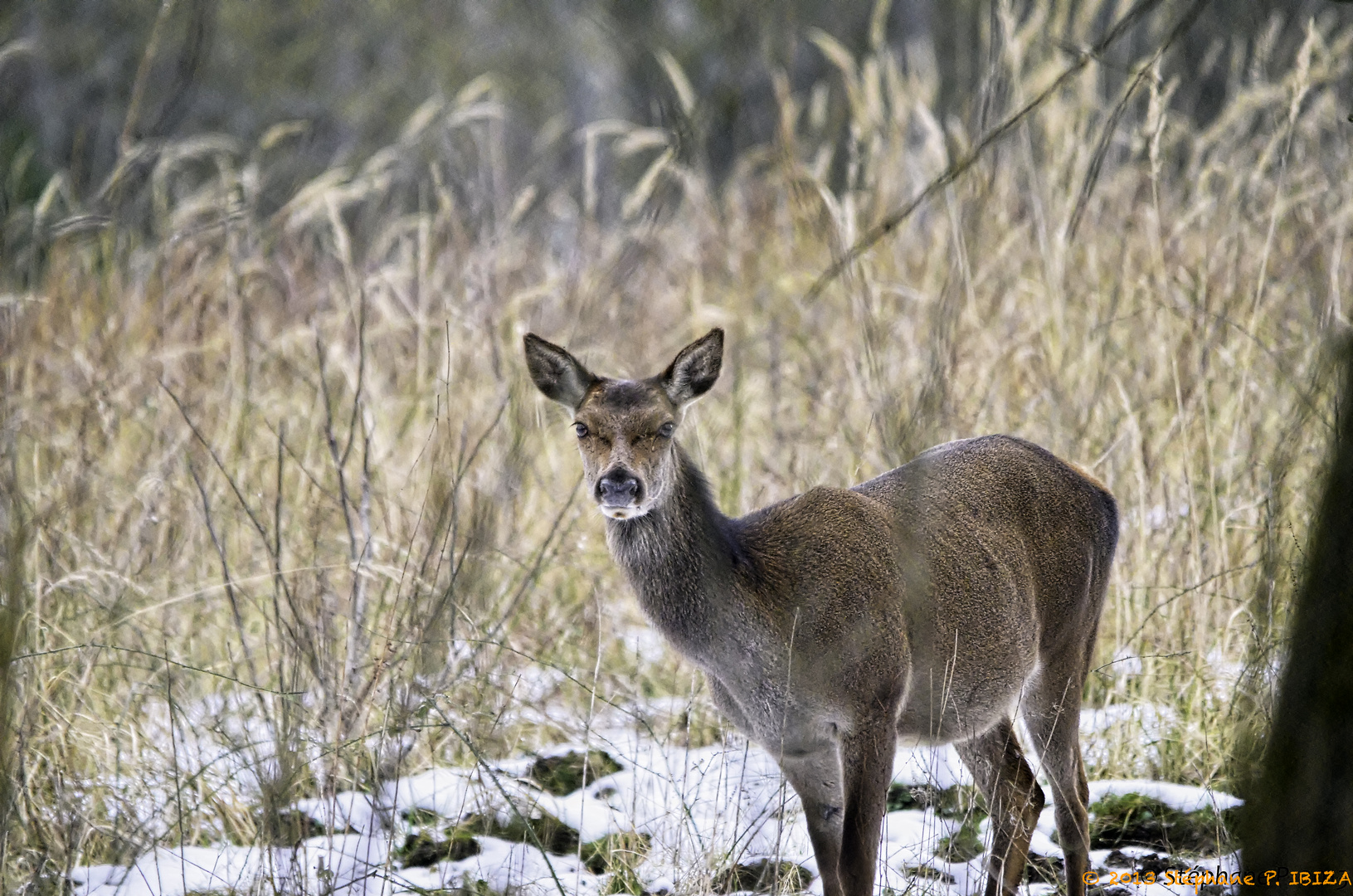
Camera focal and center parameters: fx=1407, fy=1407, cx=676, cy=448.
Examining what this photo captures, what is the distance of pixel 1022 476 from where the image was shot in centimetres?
425

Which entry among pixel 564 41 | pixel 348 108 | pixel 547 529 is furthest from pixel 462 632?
pixel 348 108

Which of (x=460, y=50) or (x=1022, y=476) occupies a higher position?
(x=460, y=50)

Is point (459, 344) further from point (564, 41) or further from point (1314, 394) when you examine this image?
point (564, 41)

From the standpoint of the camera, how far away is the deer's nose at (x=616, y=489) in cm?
376

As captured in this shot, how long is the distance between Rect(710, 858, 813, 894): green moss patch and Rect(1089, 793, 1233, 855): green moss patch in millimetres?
924

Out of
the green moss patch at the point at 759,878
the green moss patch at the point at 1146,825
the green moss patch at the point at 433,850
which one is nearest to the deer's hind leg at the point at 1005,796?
the green moss patch at the point at 1146,825

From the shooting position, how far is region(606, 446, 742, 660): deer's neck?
382 cm

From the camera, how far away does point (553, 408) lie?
5.93 meters

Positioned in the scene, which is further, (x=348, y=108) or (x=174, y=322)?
(x=348, y=108)

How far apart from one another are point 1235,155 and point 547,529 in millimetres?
3934

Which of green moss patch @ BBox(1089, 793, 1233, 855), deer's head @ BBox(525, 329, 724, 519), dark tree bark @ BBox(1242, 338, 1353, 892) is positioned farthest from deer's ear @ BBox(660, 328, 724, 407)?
dark tree bark @ BBox(1242, 338, 1353, 892)

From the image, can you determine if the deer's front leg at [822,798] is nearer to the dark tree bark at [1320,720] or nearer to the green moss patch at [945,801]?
the green moss patch at [945,801]

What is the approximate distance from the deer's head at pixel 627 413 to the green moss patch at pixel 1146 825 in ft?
5.64

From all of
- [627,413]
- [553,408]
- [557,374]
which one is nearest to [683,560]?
[627,413]
